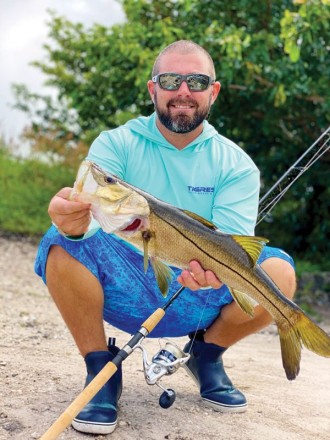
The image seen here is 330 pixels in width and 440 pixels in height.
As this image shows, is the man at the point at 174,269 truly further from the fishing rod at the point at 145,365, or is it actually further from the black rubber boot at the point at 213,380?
the fishing rod at the point at 145,365

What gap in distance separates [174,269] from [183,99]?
0.77 m

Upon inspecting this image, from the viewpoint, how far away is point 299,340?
2.84m

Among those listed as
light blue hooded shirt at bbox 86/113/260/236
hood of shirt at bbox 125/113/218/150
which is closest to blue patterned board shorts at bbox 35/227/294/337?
light blue hooded shirt at bbox 86/113/260/236

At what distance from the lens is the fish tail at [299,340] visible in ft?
9.11

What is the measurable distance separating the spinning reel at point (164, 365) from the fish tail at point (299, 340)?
0.49 meters

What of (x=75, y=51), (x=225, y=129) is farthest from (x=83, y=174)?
(x=75, y=51)

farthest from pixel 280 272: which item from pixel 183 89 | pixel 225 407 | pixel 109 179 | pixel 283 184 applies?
pixel 109 179

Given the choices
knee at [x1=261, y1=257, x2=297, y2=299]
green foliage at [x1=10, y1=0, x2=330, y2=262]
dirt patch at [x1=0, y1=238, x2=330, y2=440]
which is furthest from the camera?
green foliage at [x1=10, y1=0, x2=330, y2=262]

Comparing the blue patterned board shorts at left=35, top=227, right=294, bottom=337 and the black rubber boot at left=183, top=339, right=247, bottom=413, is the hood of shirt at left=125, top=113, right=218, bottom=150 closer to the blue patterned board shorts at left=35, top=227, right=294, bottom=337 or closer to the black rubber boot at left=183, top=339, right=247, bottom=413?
the blue patterned board shorts at left=35, top=227, right=294, bottom=337

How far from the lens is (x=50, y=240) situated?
3.19 m

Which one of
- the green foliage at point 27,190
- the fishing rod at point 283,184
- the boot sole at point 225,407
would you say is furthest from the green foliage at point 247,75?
the boot sole at point 225,407

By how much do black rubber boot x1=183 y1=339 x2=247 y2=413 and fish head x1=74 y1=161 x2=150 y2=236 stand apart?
4.02 ft

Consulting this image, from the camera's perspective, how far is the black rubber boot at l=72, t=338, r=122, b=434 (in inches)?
119

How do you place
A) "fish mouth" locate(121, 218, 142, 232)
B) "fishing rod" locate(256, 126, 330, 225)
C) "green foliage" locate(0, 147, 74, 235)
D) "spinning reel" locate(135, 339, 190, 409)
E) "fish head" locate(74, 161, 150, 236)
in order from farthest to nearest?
"green foliage" locate(0, 147, 74, 235), "fishing rod" locate(256, 126, 330, 225), "spinning reel" locate(135, 339, 190, 409), "fish mouth" locate(121, 218, 142, 232), "fish head" locate(74, 161, 150, 236)
